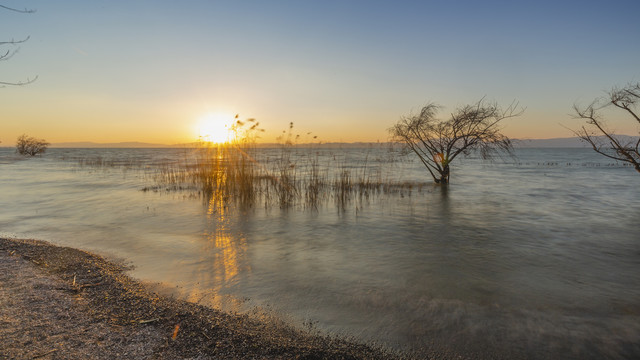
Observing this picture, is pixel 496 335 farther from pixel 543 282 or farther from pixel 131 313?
pixel 131 313

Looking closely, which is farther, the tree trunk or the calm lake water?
the tree trunk

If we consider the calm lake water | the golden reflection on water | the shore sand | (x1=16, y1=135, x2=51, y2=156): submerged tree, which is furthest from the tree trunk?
(x1=16, y1=135, x2=51, y2=156): submerged tree

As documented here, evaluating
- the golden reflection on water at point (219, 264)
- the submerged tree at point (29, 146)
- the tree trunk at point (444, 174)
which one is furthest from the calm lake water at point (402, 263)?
the submerged tree at point (29, 146)

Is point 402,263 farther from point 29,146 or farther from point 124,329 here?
point 29,146

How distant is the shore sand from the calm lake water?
1.86ft

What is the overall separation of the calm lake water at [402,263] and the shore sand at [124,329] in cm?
57

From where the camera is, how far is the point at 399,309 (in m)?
4.62

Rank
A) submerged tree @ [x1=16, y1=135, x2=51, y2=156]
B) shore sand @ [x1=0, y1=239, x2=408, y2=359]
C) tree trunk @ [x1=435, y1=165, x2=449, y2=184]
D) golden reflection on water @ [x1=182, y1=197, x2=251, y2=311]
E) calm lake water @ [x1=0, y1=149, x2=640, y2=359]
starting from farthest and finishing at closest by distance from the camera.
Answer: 1. submerged tree @ [x1=16, y1=135, x2=51, y2=156]
2. tree trunk @ [x1=435, y1=165, x2=449, y2=184]
3. golden reflection on water @ [x1=182, y1=197, x2=251, y2=311]
4. calm lake water @ [x1=0, y1=149, x2=640, y2=359]
5. shore sand @ [x1=0, y1=239, x2=408, y2=359]

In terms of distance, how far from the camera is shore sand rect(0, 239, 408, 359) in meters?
3.01

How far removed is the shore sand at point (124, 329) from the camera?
3.01 metres

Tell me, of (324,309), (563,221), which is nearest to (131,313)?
(324,309)

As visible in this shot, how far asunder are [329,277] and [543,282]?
3.80 meters

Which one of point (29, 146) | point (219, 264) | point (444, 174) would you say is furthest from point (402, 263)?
point (29, 146)

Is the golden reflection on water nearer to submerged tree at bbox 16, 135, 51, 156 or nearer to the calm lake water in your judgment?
the calm lake water
